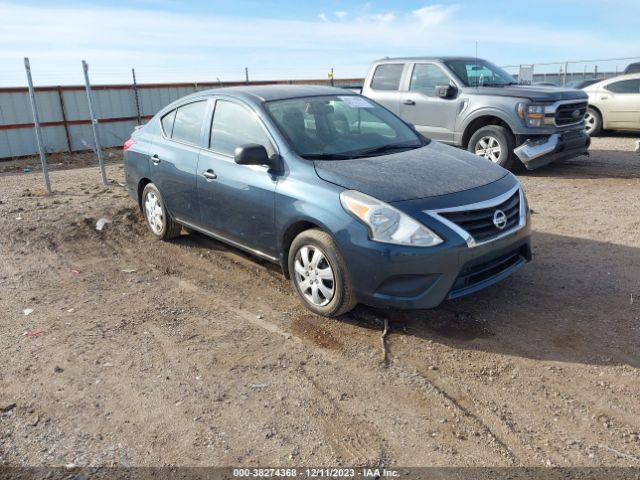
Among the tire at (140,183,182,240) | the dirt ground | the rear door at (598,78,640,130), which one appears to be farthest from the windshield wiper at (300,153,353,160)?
the rear door at (598,78,640,130)

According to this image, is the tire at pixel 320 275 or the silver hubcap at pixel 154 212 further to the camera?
the silver hubcap at pixel 154 212

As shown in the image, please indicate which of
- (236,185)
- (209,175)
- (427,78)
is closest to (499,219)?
(236,185)

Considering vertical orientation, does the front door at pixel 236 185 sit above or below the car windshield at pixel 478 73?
below

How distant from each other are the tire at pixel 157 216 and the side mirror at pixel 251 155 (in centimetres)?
196

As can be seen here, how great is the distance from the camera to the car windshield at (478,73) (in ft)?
30.4

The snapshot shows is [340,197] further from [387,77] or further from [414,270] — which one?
[387,77]

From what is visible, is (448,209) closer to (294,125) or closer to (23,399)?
(294,125)

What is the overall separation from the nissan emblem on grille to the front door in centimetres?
168

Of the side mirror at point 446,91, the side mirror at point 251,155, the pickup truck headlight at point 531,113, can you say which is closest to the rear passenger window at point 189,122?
the side mirror at point 251,155

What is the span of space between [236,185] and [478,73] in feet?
21.4

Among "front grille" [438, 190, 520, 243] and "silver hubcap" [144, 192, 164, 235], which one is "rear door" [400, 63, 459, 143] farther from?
"front grille" [438, 190, 520, 243]

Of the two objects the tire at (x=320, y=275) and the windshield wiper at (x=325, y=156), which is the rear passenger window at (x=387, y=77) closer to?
the windshield wiper at (x=325, y=156)

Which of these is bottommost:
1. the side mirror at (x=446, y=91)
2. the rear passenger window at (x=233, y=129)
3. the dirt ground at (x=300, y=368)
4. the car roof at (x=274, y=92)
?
the dirt ground at (x=300, y=368)

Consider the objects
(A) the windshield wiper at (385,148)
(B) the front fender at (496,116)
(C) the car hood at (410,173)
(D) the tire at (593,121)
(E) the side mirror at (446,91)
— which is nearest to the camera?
(C) the car hood at (410,173)
